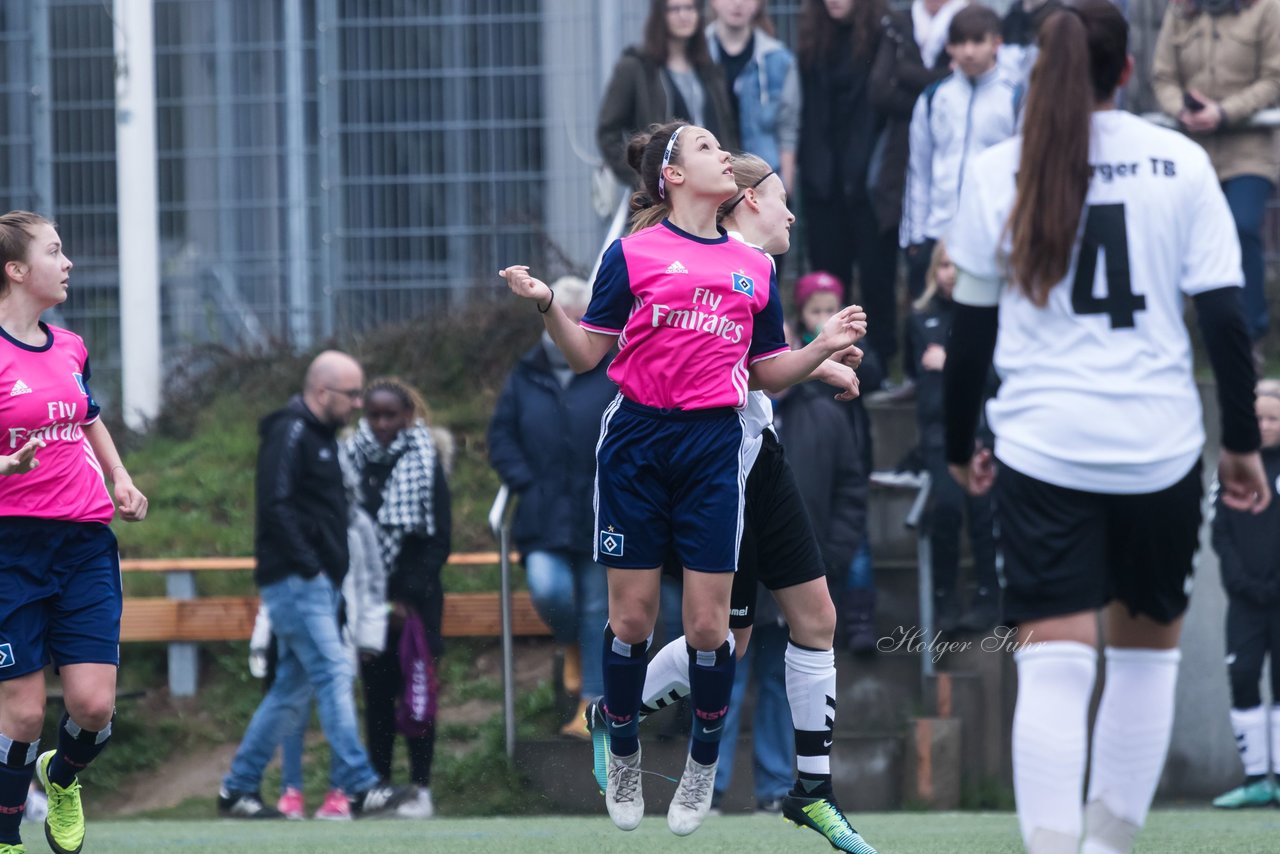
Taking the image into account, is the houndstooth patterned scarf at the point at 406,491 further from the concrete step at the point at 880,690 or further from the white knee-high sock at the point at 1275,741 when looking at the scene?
the white knee-high sock at the point at 1275,741

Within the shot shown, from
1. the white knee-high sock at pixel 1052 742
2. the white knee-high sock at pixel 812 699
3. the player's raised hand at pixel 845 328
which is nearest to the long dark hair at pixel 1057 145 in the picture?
the white knee-high sock at pixel 1052 742

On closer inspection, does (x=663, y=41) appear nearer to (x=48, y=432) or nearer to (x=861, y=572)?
(x=861, y=572)

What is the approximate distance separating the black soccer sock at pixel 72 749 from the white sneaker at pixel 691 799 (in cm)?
177

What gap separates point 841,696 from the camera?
914 cm

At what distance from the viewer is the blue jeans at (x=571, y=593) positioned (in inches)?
339

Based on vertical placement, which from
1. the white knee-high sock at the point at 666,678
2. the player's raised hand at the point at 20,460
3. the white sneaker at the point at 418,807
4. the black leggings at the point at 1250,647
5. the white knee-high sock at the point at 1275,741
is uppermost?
the player's raised hand at the point at 20,460

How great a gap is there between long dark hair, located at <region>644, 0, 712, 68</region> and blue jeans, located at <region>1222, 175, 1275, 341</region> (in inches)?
117

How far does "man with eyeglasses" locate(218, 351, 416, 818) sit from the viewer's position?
27.7 feet

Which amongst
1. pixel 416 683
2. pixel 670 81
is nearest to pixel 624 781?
pixel 416 683

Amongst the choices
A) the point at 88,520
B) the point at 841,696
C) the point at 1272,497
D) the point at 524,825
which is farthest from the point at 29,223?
the point at 1272,497

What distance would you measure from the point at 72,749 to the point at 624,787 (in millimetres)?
1724

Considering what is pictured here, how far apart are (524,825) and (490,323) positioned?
556 cm

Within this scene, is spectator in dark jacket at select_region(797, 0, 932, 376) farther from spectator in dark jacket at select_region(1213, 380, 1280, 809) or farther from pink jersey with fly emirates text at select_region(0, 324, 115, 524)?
pink jersey with fly emirates text at select_region(0, 324, 115, 524)

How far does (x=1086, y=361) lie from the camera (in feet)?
12.4
